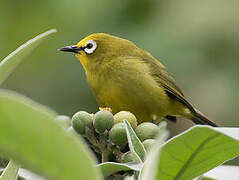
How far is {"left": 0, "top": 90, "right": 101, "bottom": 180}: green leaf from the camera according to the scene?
0.92 meters

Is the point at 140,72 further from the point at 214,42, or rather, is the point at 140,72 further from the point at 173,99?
the point at 214,42

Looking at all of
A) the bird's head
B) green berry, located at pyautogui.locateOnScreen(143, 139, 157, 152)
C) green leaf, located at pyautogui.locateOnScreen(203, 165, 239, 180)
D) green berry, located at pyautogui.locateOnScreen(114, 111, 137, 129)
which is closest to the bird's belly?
the bird's head

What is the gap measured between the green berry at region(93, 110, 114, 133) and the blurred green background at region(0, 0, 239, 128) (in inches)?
131

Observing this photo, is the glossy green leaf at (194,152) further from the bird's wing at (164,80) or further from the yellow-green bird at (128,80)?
the bird's wing at (164,80)

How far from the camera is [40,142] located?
37.6 inches

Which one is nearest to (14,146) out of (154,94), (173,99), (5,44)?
(154,94)

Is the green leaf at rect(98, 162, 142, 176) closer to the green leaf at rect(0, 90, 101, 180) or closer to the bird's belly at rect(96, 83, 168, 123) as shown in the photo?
the green leaf at rect(0, 90, 101, 180)

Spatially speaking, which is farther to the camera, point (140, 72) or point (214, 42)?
point (214, 42)

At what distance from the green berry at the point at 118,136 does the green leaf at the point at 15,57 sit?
1.29 feet

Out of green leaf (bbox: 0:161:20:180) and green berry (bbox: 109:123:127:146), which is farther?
green berry (bbox: 109:123:127:146)

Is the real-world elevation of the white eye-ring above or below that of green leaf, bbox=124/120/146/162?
below

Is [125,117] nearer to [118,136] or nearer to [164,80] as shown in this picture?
[118,136]

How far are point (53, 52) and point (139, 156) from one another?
421 centimetres

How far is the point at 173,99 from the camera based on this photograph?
14.7 ft
